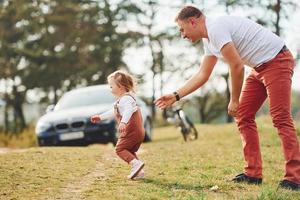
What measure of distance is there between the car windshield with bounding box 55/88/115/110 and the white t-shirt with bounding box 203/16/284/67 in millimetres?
8682

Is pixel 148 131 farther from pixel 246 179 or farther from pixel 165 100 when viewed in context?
pixel 165 100

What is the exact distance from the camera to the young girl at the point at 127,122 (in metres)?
6.52

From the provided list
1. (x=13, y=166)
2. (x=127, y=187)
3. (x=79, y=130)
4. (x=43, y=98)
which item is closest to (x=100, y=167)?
(x=13, y=166)

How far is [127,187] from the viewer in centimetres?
586

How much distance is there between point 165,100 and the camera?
589 cm

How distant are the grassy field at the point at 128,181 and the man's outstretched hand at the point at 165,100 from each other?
0.85m

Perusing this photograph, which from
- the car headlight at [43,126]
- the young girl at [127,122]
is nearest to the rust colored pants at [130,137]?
the young girl at [127,122]

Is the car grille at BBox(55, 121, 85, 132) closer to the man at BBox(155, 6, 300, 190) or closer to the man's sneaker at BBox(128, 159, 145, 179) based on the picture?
the man's sneaker at BBox(128, 159, 145, 179)

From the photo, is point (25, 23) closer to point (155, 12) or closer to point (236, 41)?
point (155, 12)

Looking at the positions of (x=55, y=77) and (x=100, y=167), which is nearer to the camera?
(x=100, y=167)

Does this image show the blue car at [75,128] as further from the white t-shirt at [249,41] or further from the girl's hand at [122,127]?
the white t-shirt at [249,41]

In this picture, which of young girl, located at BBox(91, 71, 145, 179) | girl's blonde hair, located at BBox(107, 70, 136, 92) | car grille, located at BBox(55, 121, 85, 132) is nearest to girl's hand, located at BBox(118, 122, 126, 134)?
A: young girl, located at BBox(91, 71, 145, 179)

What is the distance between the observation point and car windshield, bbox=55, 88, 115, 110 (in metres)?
14.5

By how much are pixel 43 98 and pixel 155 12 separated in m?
10.5
